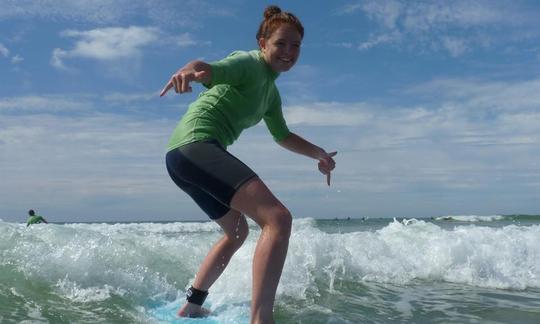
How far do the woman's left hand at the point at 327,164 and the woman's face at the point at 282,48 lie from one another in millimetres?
814

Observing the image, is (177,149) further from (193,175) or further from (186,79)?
(186,79)

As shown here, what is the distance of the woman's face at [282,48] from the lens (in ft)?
9.91

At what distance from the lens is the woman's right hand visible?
246cm

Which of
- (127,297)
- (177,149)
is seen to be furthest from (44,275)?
(177,149)

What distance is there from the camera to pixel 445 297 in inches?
222

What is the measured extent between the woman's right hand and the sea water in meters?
1.77

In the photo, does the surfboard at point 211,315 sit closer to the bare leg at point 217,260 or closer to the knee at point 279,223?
the bare leg at point 217,260

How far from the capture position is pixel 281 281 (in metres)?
5.39

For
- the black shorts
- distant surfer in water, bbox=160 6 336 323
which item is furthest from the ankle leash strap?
the black shorts

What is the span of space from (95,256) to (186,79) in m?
3.31

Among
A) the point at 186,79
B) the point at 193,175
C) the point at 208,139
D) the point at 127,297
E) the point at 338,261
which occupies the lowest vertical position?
the point at 127,297

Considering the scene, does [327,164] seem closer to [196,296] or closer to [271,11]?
[271,11]

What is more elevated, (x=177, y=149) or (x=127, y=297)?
(x=177, y=149)

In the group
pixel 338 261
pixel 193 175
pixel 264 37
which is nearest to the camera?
pixel 193 175
